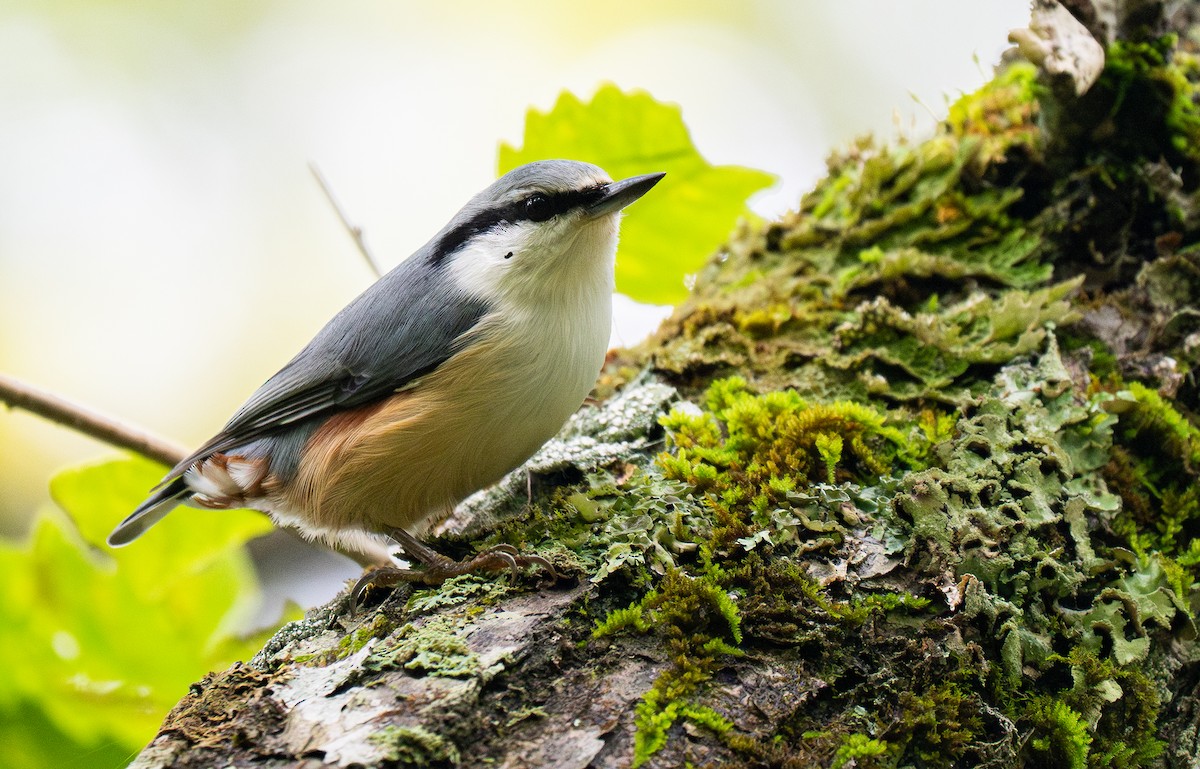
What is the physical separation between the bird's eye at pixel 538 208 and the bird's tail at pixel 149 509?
1130 mm

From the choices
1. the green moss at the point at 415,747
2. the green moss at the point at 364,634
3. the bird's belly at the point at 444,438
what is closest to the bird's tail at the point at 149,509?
the bird's belly at the point at 444,438

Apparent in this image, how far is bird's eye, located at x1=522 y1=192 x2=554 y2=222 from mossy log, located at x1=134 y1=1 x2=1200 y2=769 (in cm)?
44

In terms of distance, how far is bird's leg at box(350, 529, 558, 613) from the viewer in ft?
4.60

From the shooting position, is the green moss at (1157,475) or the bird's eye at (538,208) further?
the bird's eye at (538,208)

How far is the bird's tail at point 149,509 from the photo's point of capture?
2260mm

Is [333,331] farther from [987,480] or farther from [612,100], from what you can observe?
[987,480]

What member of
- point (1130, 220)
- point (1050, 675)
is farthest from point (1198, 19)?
A: point (1050, 675)

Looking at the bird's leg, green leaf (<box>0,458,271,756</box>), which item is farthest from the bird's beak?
green leaf (<box>0,458,271,756</box>)

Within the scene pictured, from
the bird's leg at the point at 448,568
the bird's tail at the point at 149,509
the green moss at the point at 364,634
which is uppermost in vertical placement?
the bird's tail at the point at 149,509

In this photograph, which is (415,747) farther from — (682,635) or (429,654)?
(682,635)

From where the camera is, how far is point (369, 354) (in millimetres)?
2004

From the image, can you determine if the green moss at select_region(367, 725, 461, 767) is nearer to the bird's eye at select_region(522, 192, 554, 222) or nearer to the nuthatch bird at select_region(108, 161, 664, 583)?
the nuthatch bird at select_region(108, 161, 664, 583)

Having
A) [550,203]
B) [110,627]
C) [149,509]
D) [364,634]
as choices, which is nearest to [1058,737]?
[364,634]

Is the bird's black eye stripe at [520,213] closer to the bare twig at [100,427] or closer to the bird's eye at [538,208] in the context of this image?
the bird's eye at [538,208]
